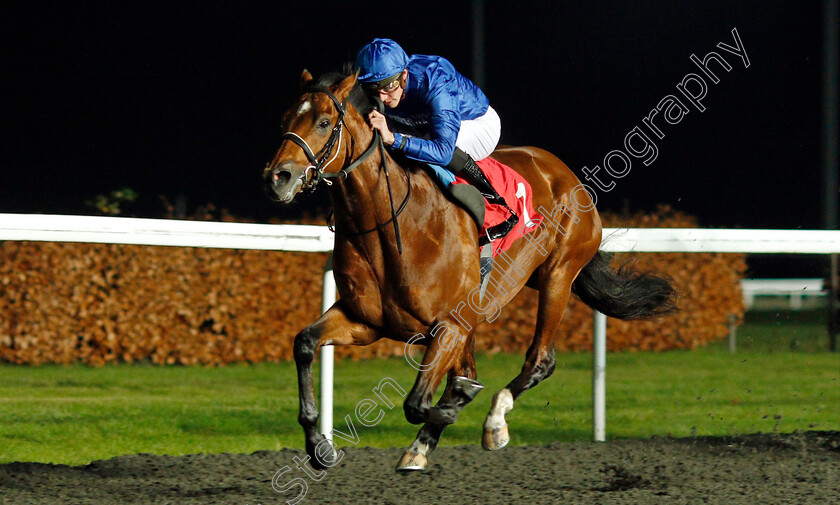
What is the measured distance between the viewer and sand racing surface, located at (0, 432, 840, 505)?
3.37m

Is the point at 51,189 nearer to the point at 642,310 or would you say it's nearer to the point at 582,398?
the point at 582,398

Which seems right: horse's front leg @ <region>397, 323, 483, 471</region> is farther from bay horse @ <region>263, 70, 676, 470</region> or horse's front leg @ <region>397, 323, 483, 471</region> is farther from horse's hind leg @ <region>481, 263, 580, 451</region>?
horse's hind leg @ <region>481, 263, 580, 451</region>

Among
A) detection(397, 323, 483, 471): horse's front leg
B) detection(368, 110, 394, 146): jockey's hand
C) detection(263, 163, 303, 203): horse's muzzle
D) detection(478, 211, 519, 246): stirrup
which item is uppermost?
detection(368, 110, 394, 146): jockey's hand

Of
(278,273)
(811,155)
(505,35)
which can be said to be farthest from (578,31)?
(278,273)

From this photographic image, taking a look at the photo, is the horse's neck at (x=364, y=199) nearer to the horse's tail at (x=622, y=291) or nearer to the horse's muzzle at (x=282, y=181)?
the horse's muzzle at (x=282, y=181)

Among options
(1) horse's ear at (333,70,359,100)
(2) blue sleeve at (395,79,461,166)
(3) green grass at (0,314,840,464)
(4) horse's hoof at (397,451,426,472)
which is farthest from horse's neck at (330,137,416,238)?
(3) green grass at (0,314,840,464)

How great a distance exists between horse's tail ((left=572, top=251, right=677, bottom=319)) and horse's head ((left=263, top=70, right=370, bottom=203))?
1.84m

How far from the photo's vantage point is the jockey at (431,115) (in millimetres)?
3191

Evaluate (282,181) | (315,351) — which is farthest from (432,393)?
(282,181)

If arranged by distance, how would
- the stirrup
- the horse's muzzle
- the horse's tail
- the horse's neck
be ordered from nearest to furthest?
1. the horse's muzzle
2. the horse's neck
3. the stirrup
4. the horse's tail

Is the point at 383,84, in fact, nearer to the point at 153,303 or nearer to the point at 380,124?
the point at 380,124

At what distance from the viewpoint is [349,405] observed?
18.8 feet

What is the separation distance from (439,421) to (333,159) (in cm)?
101

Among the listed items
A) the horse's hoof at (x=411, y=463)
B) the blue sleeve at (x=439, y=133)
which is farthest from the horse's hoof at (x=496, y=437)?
the blue sleeve at (x=439, y=133)
